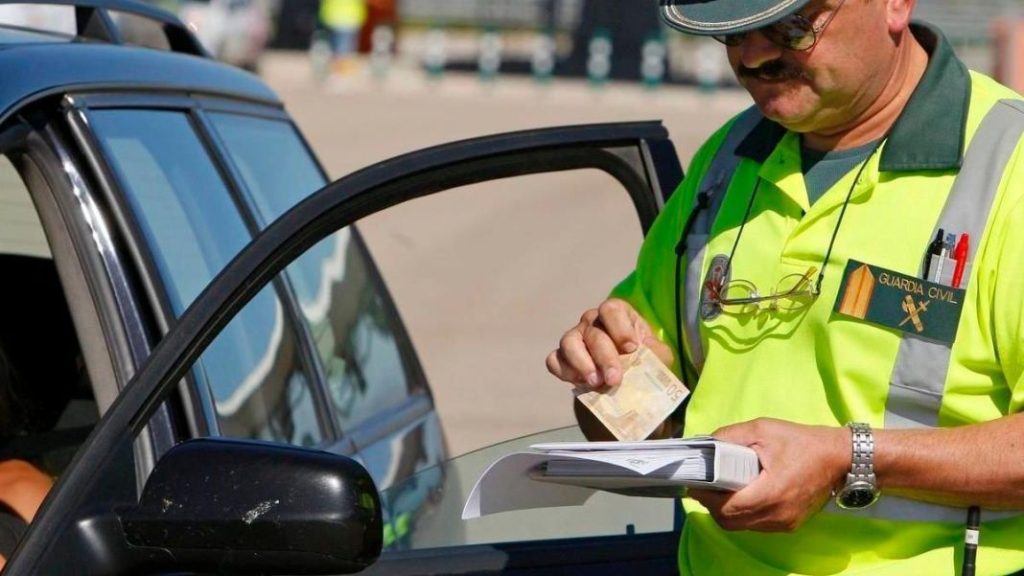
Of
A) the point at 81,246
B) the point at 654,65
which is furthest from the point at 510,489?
the point at 654,65

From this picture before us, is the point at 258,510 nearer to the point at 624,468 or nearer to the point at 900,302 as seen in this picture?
the point at 624,468

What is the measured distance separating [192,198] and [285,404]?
0.43 metres

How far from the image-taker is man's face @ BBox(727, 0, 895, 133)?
2285 mm

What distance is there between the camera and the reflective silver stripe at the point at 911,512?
2174mm

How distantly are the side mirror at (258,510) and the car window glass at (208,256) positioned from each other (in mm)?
767

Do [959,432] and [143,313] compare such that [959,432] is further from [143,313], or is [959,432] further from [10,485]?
[10,485]

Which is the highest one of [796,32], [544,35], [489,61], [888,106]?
[796,32]

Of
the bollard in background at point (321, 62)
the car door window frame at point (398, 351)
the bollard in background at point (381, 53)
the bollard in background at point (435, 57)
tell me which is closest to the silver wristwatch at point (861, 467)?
the car door window frame at point (398, 351)

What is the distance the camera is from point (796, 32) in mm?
2270

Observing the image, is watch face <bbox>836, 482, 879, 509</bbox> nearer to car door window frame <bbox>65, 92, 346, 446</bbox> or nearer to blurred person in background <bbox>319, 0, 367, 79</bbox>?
car door window frame <bbox>65, 92, 346, 446</bbox>

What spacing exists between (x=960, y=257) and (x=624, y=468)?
0.48 m

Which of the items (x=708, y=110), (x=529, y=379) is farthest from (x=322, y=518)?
(x=708, y=110)

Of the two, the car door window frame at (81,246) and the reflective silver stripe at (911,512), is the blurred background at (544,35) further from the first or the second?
the reflective silver stripe at (911,512)

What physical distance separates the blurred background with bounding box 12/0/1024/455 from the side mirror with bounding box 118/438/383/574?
11.0ft
